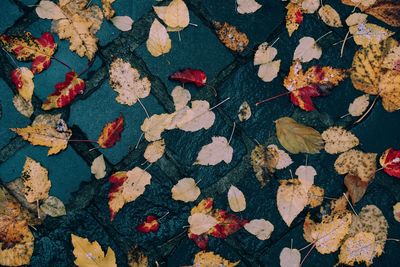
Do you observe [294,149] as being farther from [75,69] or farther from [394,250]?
[75,69]

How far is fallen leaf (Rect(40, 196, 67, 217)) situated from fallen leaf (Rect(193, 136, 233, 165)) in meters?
0.50

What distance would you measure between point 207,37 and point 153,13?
0.68ft

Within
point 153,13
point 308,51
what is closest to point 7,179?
point 153,13

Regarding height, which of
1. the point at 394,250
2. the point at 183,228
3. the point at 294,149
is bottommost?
the point at 394,250

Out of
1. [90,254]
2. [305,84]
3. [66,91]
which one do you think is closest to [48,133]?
[66,91]

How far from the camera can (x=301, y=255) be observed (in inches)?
55.1

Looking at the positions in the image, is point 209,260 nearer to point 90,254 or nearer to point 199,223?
point 199,223

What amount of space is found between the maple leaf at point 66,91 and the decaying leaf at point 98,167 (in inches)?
8.7

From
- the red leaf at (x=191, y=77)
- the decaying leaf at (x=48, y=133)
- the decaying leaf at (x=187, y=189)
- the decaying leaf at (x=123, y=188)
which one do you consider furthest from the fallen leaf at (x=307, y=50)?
the decaying leaf at (x=48, y=133)

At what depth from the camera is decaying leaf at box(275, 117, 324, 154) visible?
55.0 inches

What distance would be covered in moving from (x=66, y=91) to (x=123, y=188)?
1.27ft

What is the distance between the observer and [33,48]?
138 cm

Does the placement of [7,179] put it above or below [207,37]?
below

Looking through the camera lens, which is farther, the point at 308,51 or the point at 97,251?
the point at 308,51
